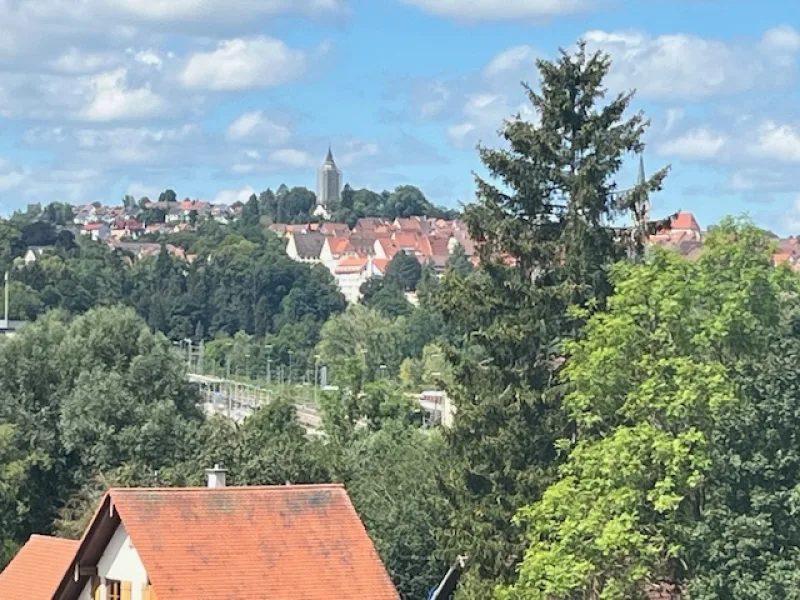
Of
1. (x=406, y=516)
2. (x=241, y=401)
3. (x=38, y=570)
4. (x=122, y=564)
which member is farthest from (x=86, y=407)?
(x=241, y=401)

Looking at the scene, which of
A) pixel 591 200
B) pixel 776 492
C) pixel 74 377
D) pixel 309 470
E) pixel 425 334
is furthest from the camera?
pixel 425 334

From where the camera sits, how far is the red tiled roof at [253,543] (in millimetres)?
32094

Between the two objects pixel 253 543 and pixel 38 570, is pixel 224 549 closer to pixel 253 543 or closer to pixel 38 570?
pixel 253 543

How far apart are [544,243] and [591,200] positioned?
1334mm

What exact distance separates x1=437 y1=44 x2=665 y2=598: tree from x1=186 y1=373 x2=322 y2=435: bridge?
56.3 m

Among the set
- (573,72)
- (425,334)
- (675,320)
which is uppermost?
(573,72)

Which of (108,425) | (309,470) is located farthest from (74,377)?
(309,470)

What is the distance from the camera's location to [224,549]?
32.9 meters

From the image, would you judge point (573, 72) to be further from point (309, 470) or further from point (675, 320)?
point (309, 470)

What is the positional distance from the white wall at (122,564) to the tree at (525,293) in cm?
758

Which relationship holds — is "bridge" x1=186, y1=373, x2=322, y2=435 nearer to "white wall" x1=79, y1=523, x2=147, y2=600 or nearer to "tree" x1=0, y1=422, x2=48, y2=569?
"tree" x1=0, y1=422, x2=48, y2=569

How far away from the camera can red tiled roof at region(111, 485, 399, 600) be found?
105 ft

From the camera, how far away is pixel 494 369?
38.2m

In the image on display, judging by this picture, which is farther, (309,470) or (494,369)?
(309,470)
